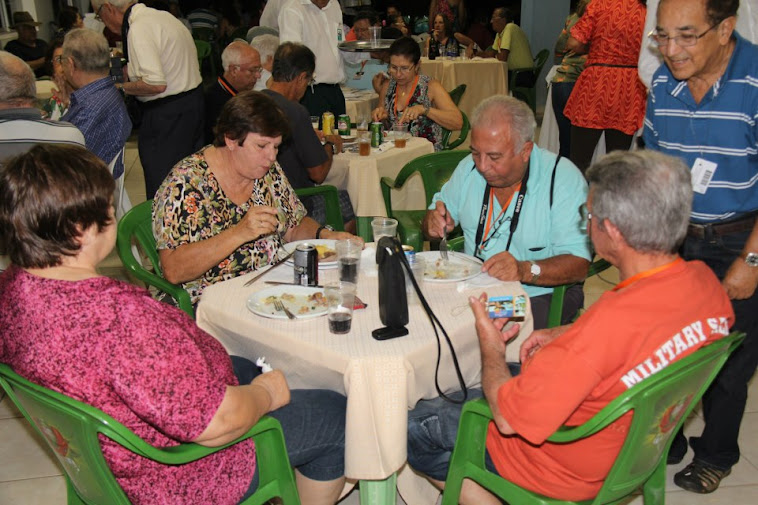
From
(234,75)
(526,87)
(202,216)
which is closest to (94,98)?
(234,75)

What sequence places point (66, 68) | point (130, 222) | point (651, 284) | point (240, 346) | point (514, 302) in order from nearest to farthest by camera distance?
point (651, 284) < point (514, 302) < point (240, 346) < point (130, 222) < point (66, 68)

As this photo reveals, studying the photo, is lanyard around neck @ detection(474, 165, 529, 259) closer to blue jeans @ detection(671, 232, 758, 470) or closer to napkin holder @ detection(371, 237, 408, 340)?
blue jeans @ detection(671, 232, 758, 470)

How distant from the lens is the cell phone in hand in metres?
1.85

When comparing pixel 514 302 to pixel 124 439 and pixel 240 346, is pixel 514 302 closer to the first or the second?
pixel 240 346

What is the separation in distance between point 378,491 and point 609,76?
3718 millimetres

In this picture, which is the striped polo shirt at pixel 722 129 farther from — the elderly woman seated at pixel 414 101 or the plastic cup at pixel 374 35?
the plastic cup at pixel 374 35

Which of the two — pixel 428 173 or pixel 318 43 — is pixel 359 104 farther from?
pixel 428 173

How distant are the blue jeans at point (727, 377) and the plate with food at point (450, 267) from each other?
2.37ft

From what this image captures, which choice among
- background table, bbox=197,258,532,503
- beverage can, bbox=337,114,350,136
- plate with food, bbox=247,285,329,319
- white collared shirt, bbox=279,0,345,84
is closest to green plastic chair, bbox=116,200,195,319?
background table, bbox=197,258,532,503

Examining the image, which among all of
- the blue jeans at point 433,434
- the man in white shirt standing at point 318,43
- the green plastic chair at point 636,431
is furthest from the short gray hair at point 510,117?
the man in white shirt standing at point 318,43

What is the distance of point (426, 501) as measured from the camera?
223 centimetres

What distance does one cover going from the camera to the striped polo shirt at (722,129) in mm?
2064

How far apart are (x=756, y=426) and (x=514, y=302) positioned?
1.55 m

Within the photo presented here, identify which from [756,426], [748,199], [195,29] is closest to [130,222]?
[748,199]
